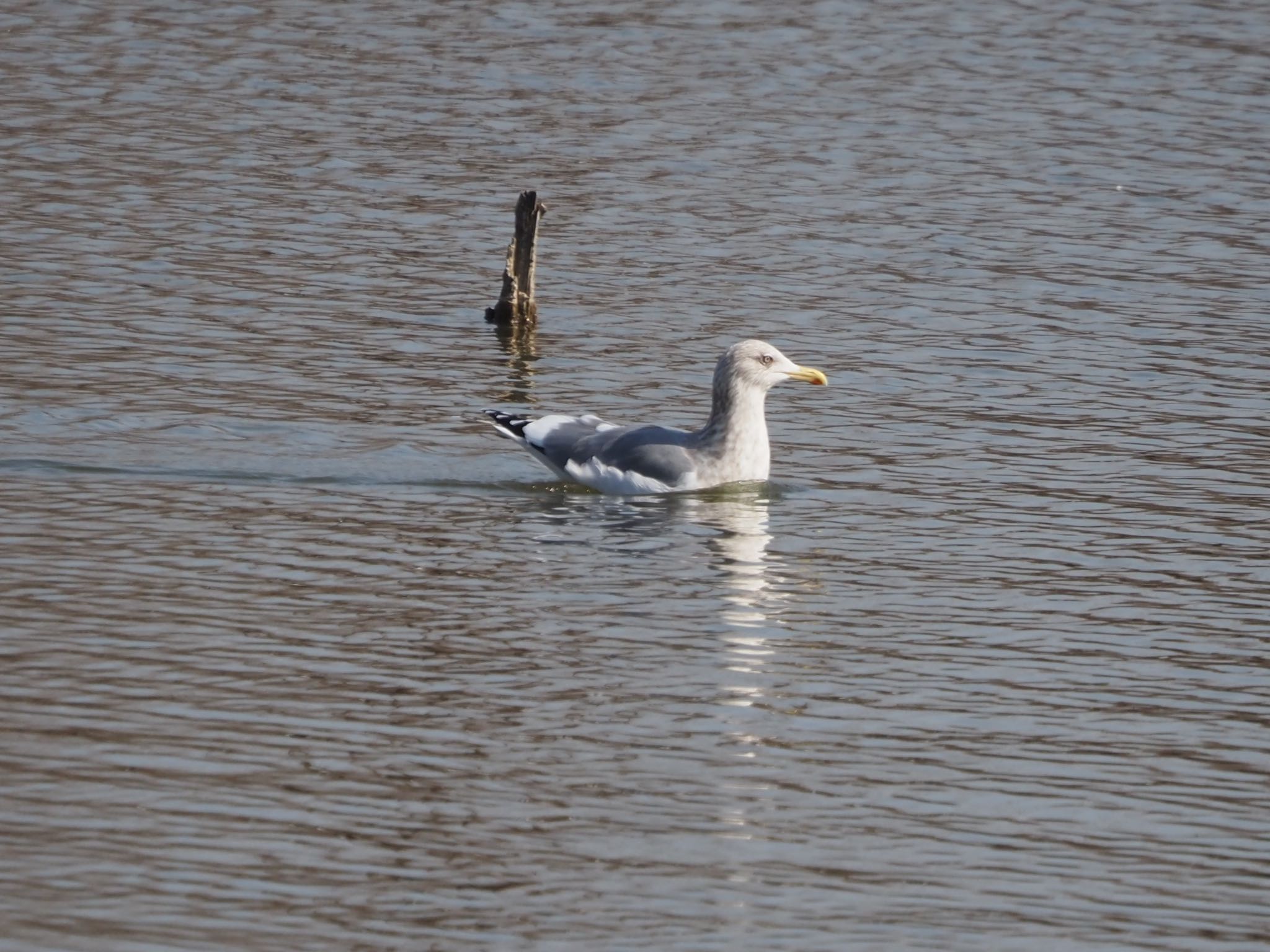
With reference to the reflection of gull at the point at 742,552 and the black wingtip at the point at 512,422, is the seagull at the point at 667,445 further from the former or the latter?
the reflection of gull at the point at 742,552

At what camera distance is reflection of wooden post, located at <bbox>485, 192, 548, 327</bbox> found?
20953 mm

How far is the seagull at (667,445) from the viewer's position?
51.8 ft

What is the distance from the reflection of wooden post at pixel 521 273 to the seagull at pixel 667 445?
16.2 ft

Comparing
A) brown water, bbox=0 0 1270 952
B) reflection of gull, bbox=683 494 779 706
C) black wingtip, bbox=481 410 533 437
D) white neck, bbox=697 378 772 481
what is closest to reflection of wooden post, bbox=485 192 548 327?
brown water, bbox=0 0 1270 952

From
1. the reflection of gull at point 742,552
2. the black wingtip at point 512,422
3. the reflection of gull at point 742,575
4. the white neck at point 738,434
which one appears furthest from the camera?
the black wingtip at point 512,422

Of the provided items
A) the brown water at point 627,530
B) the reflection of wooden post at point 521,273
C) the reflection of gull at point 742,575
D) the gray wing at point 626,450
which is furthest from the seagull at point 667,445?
the reflection of wooden post at point 521,273

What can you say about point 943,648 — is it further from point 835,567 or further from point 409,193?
point 409,193

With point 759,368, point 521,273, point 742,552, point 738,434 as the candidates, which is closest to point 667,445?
point 738,434

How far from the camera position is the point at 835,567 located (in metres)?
14.2

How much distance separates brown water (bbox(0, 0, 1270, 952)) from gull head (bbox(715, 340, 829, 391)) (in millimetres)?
809

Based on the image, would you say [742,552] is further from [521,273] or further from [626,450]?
[521,273]

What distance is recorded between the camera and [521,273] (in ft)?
69.6

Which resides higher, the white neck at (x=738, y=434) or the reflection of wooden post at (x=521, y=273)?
the reflection of wooden post at (x=521, y=273)

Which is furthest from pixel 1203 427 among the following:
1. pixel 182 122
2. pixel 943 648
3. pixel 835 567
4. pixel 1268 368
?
pixel 182 122
